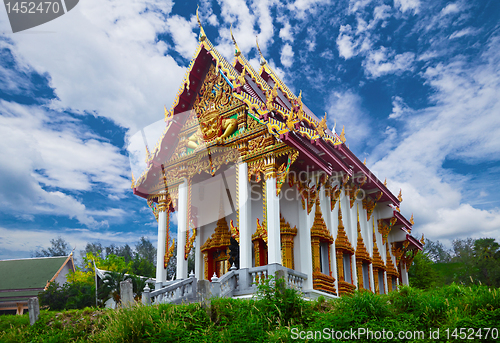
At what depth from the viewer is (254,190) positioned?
14.1 meters

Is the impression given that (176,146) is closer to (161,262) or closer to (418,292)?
(161,262)

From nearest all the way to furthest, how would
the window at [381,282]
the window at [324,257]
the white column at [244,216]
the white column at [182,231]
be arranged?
the white column at [244,216]
the window at [324,257]
the white column at [182,231]
the window at [381,282]

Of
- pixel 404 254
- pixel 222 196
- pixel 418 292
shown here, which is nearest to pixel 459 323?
pixel 418 292

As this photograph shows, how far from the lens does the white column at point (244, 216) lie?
11.4 meters

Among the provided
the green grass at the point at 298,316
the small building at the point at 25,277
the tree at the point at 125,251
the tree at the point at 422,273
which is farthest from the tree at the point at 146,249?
the green grass at the point at 298,316

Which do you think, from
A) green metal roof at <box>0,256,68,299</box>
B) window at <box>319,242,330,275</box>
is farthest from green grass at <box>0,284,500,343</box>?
green metal roof at <box>0,256,68,299</box>

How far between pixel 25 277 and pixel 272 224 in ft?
98.0

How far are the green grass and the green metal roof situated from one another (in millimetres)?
27190

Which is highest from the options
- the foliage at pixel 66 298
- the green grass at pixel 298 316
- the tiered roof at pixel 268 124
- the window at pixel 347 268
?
the tiered roof at pixel 268 124

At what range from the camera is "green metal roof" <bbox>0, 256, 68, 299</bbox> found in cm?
3131

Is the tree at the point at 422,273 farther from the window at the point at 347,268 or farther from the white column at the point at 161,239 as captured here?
the white column at the point at 161,239

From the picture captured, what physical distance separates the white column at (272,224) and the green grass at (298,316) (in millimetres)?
2914

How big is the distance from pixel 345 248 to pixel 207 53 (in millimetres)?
8269

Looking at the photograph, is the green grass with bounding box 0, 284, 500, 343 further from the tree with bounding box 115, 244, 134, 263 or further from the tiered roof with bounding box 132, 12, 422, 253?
the tree with bounding box 115, 244, 134, 263
